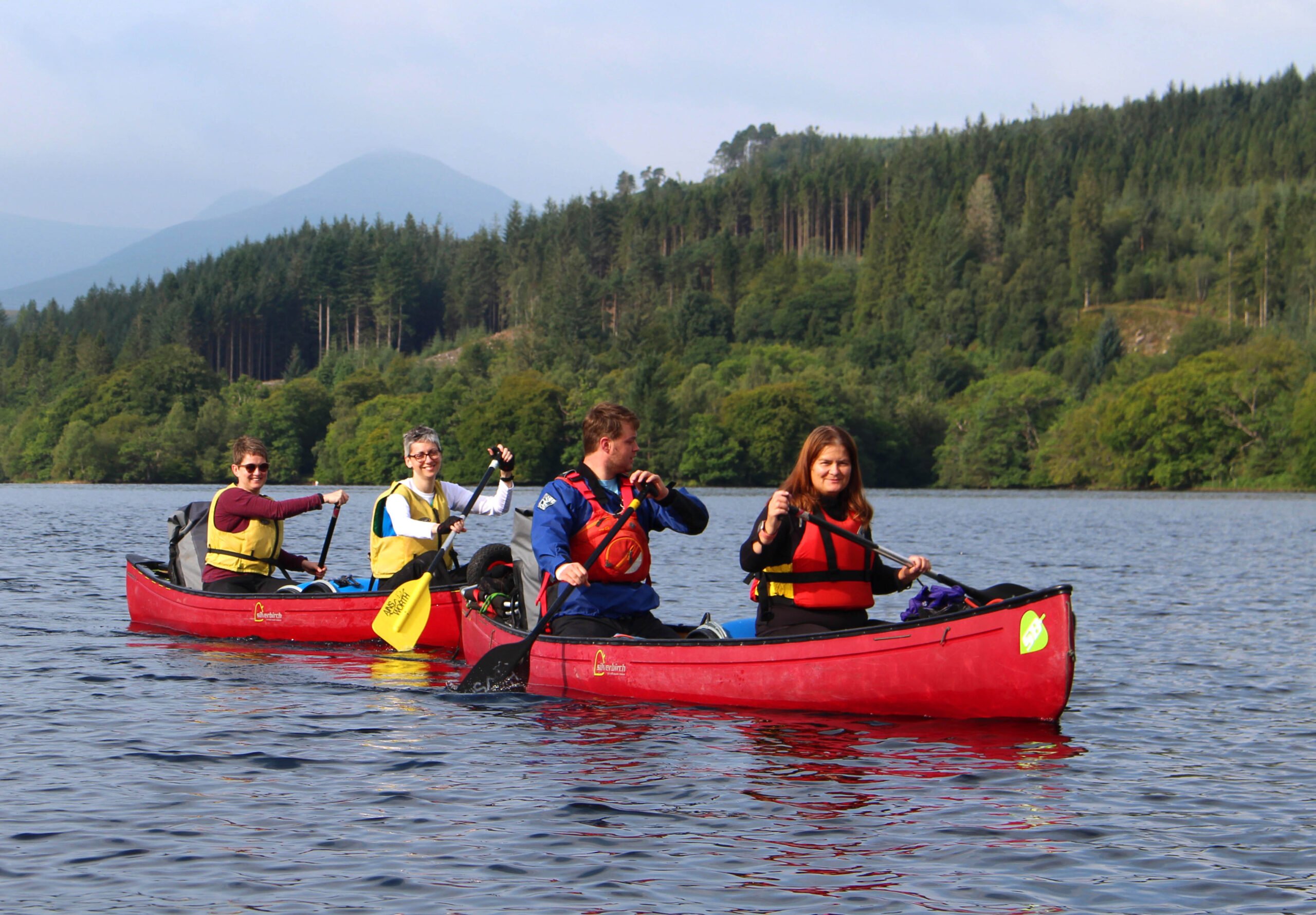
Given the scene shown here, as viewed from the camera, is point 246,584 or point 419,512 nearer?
point 419,512

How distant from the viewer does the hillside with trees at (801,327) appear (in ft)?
291

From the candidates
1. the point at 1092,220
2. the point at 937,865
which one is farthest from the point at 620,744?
the point at 1092,220

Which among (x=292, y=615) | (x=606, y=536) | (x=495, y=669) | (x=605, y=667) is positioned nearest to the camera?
(x=606, y=536)

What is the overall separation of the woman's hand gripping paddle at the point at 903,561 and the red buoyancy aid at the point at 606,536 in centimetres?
122

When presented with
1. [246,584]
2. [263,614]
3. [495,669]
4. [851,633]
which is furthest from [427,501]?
[851,633]

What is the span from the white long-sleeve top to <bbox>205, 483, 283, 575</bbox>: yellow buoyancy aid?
1.53 metres

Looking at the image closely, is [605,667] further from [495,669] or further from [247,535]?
[247,535]

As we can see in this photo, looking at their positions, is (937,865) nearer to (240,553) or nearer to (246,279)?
(240,553)

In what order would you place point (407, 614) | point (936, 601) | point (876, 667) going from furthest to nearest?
point (407, 614)
point (936, 601)
point (876, 667)

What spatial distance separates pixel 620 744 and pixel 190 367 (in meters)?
110

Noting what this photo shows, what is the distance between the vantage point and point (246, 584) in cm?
1324

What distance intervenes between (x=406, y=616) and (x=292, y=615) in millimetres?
1531

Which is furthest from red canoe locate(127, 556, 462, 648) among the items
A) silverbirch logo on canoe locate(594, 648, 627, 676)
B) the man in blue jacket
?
silverbirch logo on canoe locate(594, 648, 627, 676)

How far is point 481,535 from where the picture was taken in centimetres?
3691
